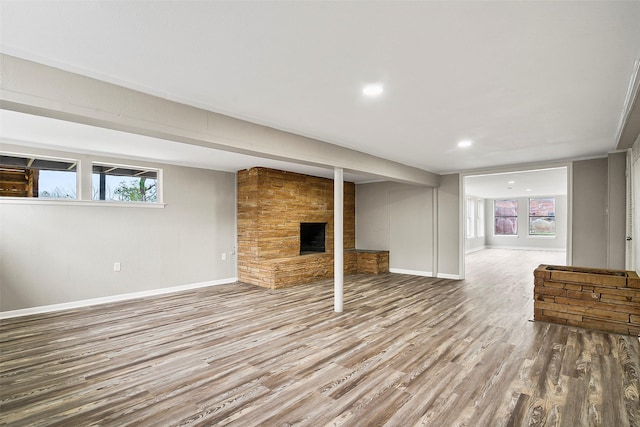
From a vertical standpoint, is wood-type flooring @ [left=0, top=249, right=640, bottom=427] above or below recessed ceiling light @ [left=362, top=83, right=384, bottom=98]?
below

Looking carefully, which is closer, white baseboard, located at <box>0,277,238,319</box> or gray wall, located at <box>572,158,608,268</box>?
white baseboard, located at <box>0,277,238,319</box>

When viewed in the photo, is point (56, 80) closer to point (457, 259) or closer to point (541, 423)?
point (541, 423)

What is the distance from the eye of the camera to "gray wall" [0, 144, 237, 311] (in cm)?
418

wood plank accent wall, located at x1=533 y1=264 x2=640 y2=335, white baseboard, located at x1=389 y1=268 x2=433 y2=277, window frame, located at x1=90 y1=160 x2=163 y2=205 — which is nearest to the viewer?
wood plank accent wall, located at x1=533 y1=264 x2=640 y2=335

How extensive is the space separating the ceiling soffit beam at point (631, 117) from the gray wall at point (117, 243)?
5924 mm

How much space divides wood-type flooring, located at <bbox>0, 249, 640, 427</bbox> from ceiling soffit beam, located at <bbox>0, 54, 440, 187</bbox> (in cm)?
203

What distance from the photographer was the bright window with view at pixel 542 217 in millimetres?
12828

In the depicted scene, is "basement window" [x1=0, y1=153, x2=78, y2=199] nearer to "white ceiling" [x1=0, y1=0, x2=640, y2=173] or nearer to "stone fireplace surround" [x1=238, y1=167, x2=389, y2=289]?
"stone fireplace surround" [x1=238, y1=167, x2=389, y2=289]

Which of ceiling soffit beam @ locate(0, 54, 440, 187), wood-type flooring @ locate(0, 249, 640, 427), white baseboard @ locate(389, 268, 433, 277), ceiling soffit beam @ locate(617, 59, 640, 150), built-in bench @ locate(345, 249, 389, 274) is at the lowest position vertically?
white baseboard @ locate(389, 268, 433, 277)

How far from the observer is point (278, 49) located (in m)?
1.90

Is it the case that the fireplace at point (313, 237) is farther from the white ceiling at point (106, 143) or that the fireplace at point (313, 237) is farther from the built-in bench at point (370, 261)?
the white ceiling at point (106, 143)

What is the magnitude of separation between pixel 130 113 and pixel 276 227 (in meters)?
4.03

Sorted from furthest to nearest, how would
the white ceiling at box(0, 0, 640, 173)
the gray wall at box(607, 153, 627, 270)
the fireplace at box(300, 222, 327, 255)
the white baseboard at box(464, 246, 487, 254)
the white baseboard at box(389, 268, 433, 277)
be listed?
the white baseboard at box(464, 246, 487, 254) < the fireplace at box(300, 222, 327, 255) < the white baseboard at box(389, 268, 433, 277) < the gray wall at box(607, 153, 627, 270) < the white ceiling at box(0, 0, 640, 173)

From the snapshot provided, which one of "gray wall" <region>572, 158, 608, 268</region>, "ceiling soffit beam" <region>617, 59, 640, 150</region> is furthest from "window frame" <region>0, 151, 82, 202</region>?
"gray wall" <region>572, 158, 608, 268</region>
